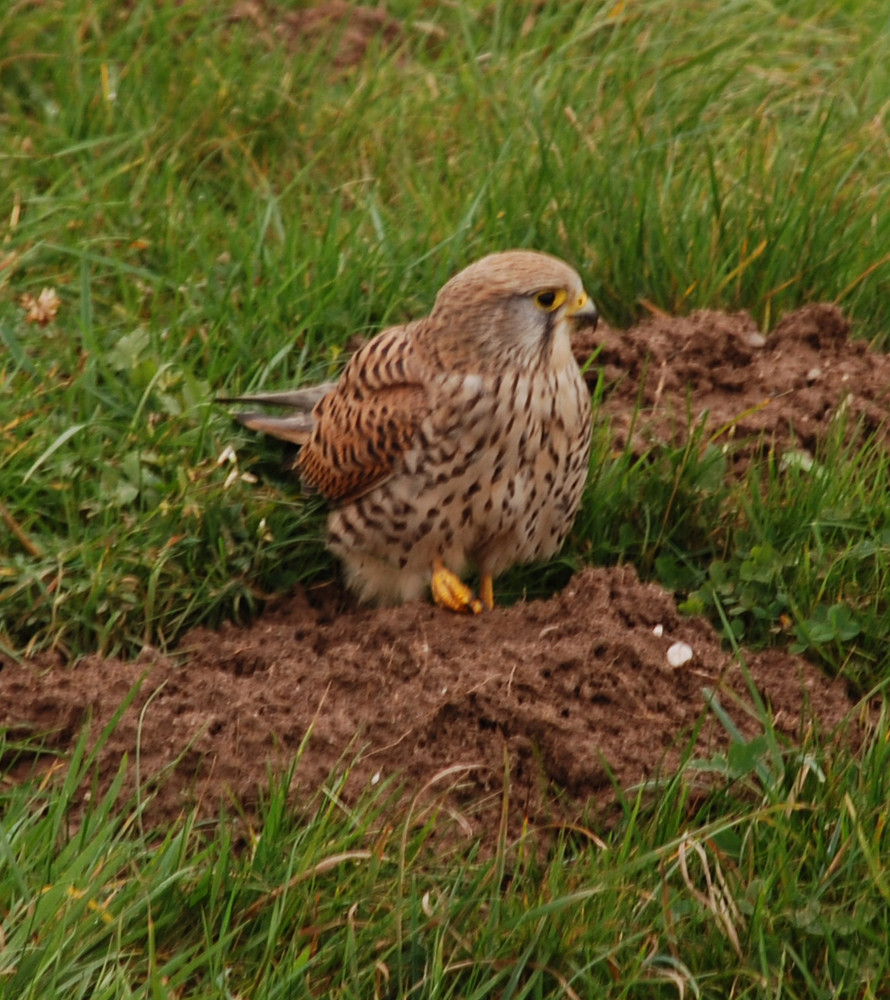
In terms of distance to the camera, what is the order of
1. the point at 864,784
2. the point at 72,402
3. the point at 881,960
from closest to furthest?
the point at 881,960
the point at 864,784
the point at 72,402

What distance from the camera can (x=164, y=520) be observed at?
397 centimetres

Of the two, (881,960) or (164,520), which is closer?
(881,960)

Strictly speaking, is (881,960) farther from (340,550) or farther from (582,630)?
(340,550)

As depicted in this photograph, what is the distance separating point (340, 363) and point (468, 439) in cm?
87

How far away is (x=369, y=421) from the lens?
3980mm

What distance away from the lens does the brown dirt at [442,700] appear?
3.23 m

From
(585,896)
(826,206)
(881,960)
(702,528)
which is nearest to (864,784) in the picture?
(881,960)

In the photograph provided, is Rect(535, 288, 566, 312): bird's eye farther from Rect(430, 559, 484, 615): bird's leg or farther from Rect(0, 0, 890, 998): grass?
Rect(430, 559, 484, 615): bird's leg

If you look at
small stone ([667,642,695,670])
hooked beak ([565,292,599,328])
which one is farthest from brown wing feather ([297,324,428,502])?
small stone ([667,642,695,670])

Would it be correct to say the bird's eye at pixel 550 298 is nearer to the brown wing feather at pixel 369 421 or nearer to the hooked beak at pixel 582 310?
the hooked beak at pixel 582 310

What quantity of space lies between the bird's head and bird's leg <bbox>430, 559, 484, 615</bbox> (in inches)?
22.2

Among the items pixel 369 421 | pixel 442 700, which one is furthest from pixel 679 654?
pixel 369 421

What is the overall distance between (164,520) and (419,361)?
0.80 meters

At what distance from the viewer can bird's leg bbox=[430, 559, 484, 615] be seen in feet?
13.0
